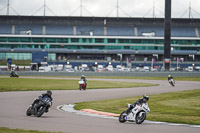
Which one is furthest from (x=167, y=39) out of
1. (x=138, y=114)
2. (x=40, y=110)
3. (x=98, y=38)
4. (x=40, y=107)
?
(x=138, y=114)

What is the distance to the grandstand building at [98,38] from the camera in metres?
114

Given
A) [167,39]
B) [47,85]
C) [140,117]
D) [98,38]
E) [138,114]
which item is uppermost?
[98,38]

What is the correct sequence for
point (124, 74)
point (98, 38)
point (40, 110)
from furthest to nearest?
point (98, 38)
point (124, 74)
point (40, 110)

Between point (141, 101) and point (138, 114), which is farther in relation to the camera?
point (141, 101)

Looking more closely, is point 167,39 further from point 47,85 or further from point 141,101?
point 141,101

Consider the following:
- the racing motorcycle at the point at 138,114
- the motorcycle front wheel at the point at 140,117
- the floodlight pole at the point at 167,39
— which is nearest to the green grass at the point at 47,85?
the racing motorcycle at the point at 138,114

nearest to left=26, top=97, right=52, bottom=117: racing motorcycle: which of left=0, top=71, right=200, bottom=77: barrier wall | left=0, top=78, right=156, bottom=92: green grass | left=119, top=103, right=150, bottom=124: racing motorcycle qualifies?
left=119, top=103, right=150, bottom=124: racing motorcycle

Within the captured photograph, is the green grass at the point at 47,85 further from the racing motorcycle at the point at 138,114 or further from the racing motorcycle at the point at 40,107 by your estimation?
the racing motorcycle at the point at 138,114

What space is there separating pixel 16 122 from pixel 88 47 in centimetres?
9996

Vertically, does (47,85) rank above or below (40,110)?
below

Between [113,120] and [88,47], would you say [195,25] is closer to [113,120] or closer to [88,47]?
[88,47]

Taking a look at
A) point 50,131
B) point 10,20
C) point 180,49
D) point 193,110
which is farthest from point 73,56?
point 50,131

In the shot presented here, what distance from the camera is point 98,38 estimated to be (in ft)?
376

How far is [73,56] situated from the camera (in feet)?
380
